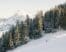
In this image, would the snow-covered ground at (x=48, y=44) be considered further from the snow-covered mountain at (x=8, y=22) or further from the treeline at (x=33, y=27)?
the snow-covered mountain at (x=8, y=22)

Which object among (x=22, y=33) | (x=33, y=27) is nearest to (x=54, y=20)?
(x=33, y=27)

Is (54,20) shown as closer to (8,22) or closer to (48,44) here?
(48,44)

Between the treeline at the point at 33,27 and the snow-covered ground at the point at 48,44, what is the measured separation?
0.03 metres

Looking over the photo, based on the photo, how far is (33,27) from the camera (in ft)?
5.67

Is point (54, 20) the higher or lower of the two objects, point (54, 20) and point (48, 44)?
the higher

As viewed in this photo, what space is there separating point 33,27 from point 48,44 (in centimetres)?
19

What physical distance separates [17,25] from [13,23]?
4cm

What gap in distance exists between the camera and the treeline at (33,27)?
1688mm

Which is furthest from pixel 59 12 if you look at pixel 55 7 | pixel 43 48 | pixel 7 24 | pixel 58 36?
pixel 7 24

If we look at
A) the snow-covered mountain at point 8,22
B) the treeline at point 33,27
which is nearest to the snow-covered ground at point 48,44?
the treeline at point 33,27

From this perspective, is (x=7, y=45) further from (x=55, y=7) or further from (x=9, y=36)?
(x=55, y=7)

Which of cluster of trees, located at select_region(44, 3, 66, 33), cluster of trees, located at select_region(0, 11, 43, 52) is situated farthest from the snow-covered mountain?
cluster of trees, located at select_region(44, 3, 66, 33)

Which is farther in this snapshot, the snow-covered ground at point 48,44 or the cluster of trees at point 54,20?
the cluster of trees at point 54,20

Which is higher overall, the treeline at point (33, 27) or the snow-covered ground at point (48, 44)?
the treeline at point (33, 27)
